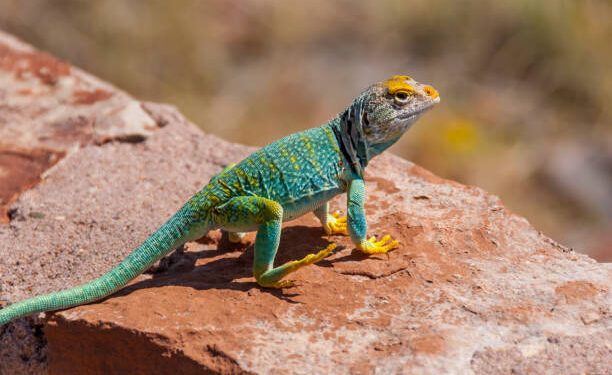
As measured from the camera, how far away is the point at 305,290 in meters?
4.17

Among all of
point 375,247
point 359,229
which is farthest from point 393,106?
point 375,247

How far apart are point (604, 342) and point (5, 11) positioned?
37.4 feet

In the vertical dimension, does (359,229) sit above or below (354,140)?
below

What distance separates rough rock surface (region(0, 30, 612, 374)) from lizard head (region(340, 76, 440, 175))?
27.8 inches

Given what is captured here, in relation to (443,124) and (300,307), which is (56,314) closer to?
(300,307)

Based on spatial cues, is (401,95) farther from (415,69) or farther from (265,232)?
(415,69)

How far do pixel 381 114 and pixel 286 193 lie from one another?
3.19ft

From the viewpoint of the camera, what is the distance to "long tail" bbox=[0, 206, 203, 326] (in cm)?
404

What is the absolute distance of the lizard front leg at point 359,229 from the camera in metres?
4.42

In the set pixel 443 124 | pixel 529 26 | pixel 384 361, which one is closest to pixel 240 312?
pixel 384 361

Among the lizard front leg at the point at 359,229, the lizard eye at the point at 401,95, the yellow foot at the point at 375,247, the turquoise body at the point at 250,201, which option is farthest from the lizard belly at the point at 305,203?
the lizard eye at the point at 401,95

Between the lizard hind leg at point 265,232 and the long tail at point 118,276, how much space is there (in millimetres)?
329

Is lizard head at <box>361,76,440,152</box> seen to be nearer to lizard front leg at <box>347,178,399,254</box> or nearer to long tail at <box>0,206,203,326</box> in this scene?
lizard front leg at <box>347,178,399,254</box>

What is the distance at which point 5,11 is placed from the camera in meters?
11.1
